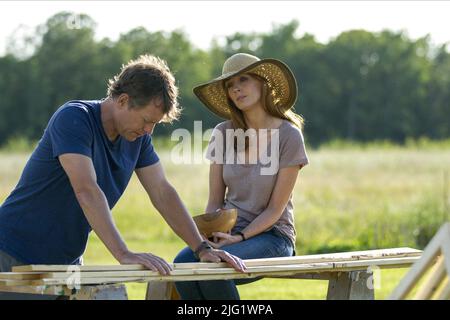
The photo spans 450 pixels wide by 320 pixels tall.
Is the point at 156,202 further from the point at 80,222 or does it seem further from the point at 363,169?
the point at 363,169

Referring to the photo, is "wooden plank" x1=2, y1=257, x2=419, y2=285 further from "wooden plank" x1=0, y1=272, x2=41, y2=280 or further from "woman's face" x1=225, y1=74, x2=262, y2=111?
"woman's face" x1=225, y1=74, x2=262, y2=111

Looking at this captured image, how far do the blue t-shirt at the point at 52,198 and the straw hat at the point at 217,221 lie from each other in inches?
26.9

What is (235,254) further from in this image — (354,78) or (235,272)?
(354,78)

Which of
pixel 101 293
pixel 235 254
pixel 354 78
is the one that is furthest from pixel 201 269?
pixel 354 78

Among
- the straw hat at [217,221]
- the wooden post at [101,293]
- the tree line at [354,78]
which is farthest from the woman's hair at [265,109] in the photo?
the tree line at [354,78]

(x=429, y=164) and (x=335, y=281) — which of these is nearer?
(x=335, y=281)

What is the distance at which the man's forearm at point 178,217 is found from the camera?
4.57m

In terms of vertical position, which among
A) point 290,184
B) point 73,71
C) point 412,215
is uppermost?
point 73,71

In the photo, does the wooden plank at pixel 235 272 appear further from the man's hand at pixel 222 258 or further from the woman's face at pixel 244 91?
the woman's face at pixel 244 91

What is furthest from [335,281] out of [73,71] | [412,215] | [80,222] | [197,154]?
[73,71]

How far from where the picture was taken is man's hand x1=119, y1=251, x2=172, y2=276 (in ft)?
13.1

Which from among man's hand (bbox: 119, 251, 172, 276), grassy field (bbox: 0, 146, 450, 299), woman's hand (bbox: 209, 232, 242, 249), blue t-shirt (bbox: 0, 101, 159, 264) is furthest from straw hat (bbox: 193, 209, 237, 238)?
grassy field (bbox: 0, 146, 450, 299)

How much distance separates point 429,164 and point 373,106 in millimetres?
36124

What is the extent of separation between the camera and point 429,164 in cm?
2905
